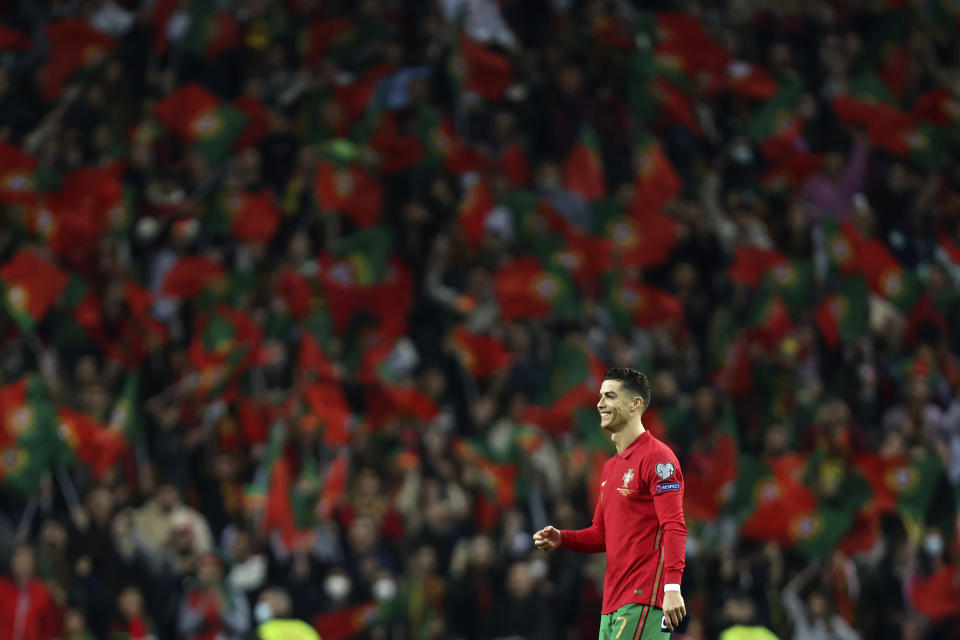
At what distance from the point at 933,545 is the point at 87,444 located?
571 cm

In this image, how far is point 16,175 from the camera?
38.9 ft

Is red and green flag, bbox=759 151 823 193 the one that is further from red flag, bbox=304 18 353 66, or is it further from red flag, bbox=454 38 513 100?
red flag, bbox=304 18 353 66

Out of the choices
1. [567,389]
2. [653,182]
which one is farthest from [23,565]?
[653,182]

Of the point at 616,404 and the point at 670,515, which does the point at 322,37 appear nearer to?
the point at 616,404

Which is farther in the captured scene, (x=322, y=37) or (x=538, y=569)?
(x=322, y=37)

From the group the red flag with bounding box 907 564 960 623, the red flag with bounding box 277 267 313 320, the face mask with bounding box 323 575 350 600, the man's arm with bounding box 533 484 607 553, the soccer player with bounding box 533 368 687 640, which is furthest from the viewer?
the red flag with bounding box 277 267 313 320

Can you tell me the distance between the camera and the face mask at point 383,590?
8984mm

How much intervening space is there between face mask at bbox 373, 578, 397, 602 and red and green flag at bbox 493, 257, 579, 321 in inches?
119

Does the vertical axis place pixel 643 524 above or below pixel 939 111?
above

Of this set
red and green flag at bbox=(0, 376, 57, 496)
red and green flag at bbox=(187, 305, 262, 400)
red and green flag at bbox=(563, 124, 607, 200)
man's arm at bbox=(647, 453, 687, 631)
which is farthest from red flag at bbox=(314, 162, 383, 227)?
man's arm at bbox=(647, 453, 687, 631)

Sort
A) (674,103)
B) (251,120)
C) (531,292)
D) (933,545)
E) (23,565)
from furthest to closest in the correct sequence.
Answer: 1. (674,103)
2. (251,120)
3. (531,292)
4. (933,545)
5. (23,565)

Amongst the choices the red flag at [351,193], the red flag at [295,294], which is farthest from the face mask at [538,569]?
the red flag at [351,193]

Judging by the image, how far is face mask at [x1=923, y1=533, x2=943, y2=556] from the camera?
10078 mm

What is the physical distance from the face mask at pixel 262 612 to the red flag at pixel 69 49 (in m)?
5.67
